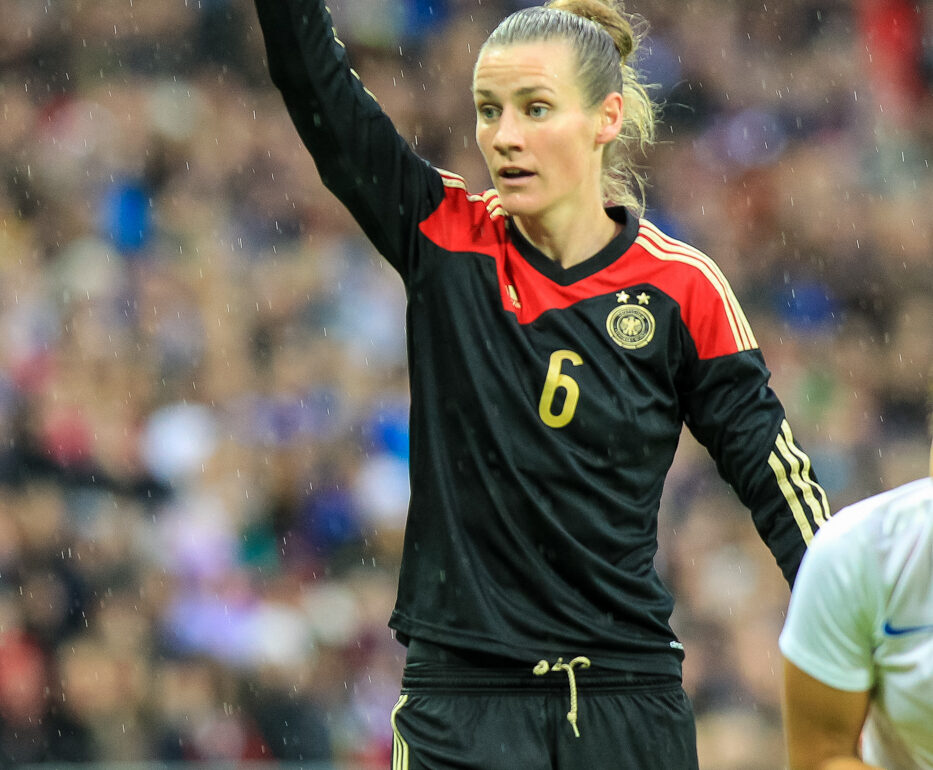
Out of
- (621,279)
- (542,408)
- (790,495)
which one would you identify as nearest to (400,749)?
(542,408)

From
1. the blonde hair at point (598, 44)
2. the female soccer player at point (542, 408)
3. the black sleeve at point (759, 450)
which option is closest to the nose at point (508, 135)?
the female soccer player at point (542, 408)

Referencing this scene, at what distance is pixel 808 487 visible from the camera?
9.00 ft

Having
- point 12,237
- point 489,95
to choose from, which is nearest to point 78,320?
point 12,237

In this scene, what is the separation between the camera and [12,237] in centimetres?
706

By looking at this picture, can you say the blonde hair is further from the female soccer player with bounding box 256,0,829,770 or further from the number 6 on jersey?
the number 6 on jersey

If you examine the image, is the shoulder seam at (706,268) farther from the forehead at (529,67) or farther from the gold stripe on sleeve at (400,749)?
the gold stripe on sleeve at (400,749)

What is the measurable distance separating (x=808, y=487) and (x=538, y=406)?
517mm

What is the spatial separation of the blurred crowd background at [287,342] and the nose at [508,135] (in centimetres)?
330

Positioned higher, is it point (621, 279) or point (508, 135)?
point (508, 135)

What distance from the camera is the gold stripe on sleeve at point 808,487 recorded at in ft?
8.95

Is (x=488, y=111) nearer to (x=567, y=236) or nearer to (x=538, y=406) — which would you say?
(x=567, y=236)

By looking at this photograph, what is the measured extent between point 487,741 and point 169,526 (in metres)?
3.75

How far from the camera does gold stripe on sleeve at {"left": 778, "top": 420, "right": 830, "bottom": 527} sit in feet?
8.95

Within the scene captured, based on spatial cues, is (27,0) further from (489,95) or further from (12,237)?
(489,95)
